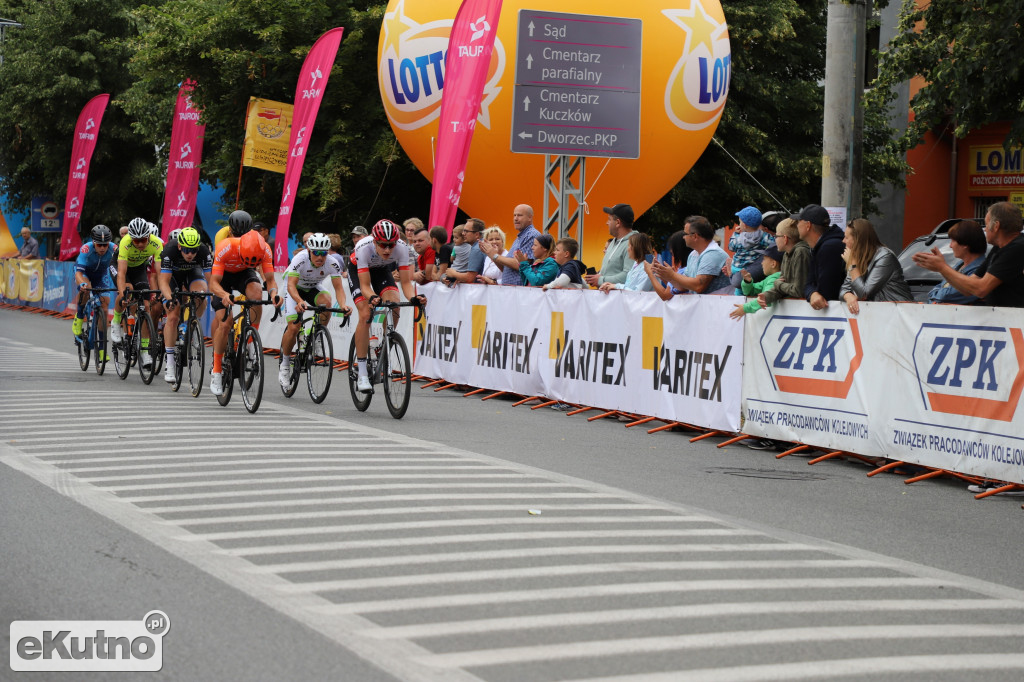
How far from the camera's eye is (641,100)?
2272 cm

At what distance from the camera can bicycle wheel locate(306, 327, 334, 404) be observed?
14.1m

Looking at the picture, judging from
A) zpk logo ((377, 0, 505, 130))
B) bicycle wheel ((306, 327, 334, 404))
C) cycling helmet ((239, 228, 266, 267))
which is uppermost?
zpk logo ((377, 0, 505, 130))

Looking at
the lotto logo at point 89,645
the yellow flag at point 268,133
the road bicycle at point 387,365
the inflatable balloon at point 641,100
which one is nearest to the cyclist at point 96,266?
the road bicycle at point 387,365

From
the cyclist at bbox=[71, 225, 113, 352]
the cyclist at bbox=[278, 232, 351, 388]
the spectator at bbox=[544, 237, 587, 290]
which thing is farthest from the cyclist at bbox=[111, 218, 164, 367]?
the spectator at bbox=[544, 237, 587, 290]

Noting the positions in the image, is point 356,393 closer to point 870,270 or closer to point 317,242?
point 317,242

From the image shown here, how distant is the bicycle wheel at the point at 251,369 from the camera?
13180 mm

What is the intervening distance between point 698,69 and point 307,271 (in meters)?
11.7

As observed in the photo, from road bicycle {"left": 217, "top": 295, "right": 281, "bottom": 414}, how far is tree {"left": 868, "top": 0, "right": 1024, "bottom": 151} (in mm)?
9210

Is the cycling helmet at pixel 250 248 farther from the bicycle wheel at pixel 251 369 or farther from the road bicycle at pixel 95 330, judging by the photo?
the road bicycle at pixel 95 330

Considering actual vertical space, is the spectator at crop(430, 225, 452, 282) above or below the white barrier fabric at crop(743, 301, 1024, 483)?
above

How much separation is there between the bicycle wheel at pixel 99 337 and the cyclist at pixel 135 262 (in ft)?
1.83

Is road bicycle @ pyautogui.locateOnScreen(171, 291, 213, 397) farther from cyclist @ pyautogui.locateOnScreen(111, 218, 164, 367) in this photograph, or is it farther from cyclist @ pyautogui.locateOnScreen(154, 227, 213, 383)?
cyclist @ pyautogui.locateOnScreen(111, 218, 164, 367)

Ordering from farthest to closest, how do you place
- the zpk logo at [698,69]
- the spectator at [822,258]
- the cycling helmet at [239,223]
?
the zpk logo at [698,69] → the cycling helmet at [239,223] → the spectator at [822,258]

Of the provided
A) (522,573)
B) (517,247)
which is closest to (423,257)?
(517,247)
